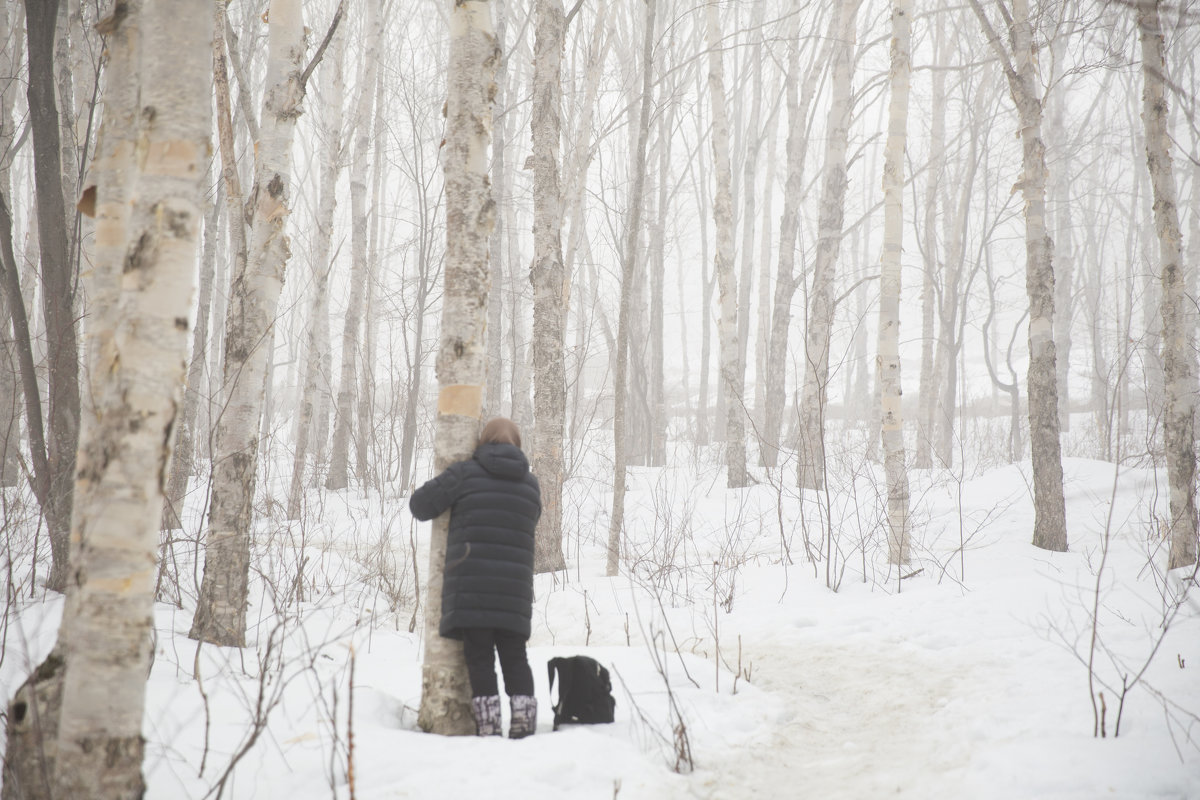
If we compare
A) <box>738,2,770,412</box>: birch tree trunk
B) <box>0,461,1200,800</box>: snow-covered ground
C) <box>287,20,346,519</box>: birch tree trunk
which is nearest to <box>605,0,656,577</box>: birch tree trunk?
<box>0,461,1200,800</box>: snow-covered ground

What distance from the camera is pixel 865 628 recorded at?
4.27 metres

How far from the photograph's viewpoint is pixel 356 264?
1074 centimetres

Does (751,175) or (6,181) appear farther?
(751,175)

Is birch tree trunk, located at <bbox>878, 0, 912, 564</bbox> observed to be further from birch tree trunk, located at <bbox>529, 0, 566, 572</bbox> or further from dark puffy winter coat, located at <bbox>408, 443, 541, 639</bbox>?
dark puffy winter coat, located at <bbox>408, 443, 541, 639</bbox>

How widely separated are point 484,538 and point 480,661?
476mm

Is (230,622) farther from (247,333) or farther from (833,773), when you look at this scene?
(833,773)

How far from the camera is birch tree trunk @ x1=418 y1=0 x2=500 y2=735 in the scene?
9.02 feet

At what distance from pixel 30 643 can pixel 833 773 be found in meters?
3.49

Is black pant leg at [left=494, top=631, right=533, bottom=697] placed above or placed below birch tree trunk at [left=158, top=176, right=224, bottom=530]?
below

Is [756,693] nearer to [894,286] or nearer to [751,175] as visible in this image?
[894,286]

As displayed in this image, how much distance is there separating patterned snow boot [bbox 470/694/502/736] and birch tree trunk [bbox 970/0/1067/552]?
5.44m

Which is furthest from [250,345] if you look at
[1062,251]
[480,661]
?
[1062,251]

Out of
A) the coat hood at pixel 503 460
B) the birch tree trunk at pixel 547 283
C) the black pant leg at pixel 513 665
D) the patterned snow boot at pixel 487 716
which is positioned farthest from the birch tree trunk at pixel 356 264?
the patterned snow boot at pixel 487 716

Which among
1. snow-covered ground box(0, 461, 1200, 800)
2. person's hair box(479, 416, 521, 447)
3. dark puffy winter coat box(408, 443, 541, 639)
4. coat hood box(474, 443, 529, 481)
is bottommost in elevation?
snow-covered ground box(0, 461, 1200, 800)
